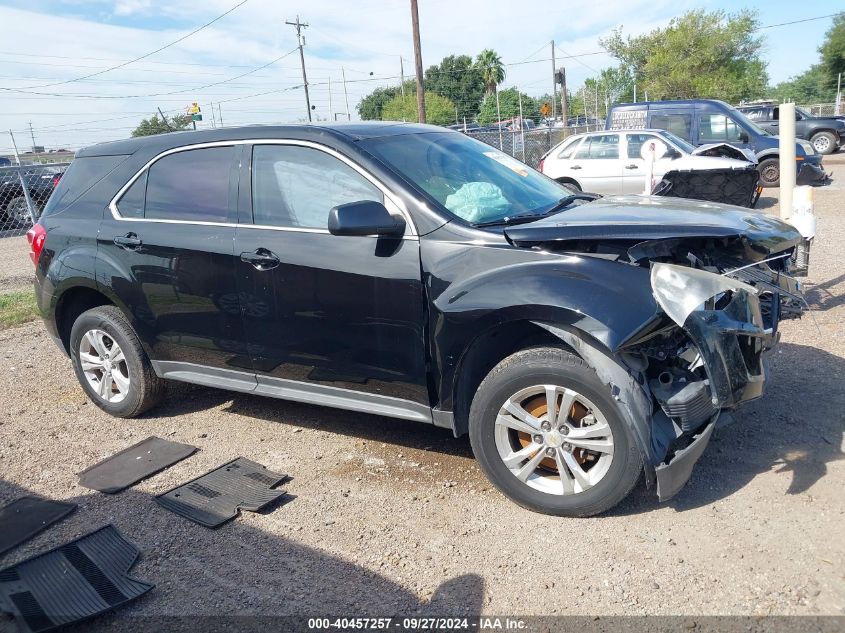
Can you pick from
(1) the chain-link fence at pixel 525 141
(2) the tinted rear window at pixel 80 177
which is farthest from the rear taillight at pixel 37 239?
(1) the chain-link fence at pixel 525 141

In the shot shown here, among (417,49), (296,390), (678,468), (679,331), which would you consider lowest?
(678,468)

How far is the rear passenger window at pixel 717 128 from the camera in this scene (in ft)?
52.6

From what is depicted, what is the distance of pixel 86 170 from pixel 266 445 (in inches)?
94.0

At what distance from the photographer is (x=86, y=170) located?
4992 mm

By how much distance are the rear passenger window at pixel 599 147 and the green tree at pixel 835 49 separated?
52.3 meters

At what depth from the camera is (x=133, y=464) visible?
14.1 ft

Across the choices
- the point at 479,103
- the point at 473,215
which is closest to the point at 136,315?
the point at 473,215

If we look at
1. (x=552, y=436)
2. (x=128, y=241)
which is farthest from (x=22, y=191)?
(x=552, y=436)

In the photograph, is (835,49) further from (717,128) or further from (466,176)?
(466,176)

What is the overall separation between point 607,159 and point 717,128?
14.1ft

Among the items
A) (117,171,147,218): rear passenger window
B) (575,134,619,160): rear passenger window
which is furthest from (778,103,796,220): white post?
(575,134,619,160): rear passenger window

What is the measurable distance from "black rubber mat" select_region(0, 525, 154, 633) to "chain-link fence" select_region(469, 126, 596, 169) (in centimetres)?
1827

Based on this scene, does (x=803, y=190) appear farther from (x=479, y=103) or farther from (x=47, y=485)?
(x=479, y=103)

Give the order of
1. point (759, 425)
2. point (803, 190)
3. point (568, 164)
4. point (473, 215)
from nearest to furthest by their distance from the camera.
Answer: point (473, 215), point (759, 425), point (803, 190), point (568, 164)
